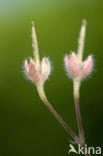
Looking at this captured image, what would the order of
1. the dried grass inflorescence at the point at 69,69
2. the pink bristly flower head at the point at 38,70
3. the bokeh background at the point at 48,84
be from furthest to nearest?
1. the bokeh background at the point at 48,84
2. the pink bristly flower head at the point at 38,70
3. the dried grass inflorescence at the point at 69,69

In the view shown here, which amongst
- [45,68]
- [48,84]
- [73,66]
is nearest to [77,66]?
[73,66]

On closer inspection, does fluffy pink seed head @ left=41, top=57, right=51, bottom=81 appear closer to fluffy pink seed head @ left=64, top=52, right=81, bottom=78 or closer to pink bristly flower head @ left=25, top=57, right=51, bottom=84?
pink bristly flower head @ left=25, top=57, right=51, bottom=84

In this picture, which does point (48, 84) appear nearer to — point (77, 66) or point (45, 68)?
point (45, 68)

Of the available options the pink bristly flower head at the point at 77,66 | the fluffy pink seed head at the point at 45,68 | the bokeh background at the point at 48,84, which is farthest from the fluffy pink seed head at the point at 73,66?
the bokeh background at the point at 48,84

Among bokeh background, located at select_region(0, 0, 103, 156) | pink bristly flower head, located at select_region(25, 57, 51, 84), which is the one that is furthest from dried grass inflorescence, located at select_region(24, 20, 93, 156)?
bokeh background, located at select_region(0, 0, 103, 156)

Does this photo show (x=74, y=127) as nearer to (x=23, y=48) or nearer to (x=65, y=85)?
(x=65, y=85)

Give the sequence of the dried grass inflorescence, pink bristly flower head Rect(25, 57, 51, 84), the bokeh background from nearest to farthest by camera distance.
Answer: the dried grass inflorescence, pink bristly flower head Rect(25, 57, 51, 84), the bokeh background

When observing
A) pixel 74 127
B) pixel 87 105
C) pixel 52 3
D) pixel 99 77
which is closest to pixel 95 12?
pixel 52 3

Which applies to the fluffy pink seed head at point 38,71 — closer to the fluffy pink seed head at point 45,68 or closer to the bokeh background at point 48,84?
the fluffy pink seed head at point 45,68
